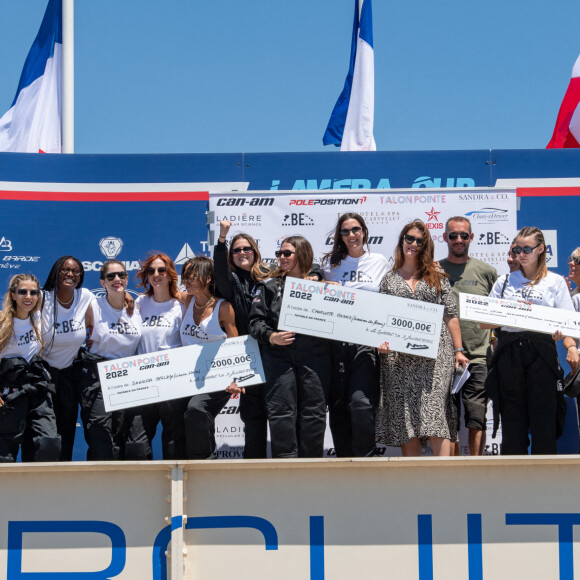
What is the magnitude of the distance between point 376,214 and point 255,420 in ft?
6.73

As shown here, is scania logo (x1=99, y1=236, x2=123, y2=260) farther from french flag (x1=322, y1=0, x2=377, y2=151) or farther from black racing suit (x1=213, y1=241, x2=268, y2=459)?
french flag (x1=322, y1=0, x2=377, y2=151)

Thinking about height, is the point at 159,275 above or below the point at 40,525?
above

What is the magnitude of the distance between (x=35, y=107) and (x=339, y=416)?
662 centimetres

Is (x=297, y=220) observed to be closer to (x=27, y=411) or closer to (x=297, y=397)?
(x=297, y=397)

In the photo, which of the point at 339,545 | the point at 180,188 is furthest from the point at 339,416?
the point at 180,188

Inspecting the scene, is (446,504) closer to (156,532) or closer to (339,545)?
(339,545)

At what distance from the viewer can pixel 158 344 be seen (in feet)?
17.4

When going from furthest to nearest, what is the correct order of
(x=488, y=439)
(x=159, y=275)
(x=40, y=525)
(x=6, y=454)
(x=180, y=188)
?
(x=180, y=188) < (x=488, y=439) < (x=159, y=275) < (x=6, y=454) < (x=40, y=525)

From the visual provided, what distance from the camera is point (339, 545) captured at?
3.63m

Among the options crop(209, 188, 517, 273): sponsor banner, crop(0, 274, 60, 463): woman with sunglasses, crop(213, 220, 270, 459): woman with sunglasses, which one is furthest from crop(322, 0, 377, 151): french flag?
crop(0, 274, 60, 463): woman with sunglasses

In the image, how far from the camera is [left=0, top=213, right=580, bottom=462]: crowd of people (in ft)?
15.9

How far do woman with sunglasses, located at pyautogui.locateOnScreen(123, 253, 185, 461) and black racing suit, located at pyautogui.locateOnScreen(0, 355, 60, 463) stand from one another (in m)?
0.50

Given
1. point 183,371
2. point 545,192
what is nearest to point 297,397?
point 183,371

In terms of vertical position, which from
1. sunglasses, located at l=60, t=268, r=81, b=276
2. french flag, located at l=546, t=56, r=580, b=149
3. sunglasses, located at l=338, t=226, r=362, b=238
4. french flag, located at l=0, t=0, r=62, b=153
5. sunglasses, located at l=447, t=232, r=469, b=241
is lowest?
sunglasses, located at l=60, t=268, r=81, b=276
